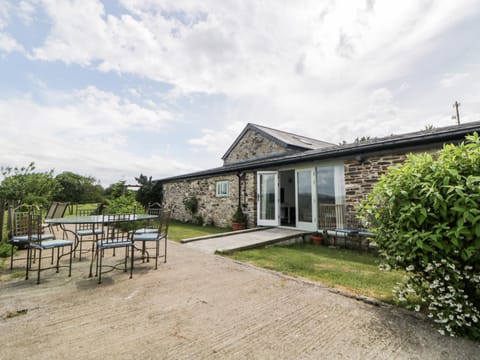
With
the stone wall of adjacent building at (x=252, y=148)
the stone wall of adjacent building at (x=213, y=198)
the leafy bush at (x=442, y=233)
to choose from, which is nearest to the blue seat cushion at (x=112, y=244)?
the leafy bush at (x=442, y=233)

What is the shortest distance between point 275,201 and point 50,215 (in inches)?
274

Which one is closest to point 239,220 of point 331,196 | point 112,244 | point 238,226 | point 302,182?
point 238,226

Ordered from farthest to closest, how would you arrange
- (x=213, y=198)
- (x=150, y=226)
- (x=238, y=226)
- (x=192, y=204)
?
(x=192, y=204), (x=213, y=198), (x=238, y=226), (x=150, y=226)

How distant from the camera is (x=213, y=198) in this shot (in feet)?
34.2

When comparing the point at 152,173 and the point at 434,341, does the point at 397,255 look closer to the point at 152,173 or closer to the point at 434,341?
the point at 434,341

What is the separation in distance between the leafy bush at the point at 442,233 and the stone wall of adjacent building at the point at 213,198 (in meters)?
6.46

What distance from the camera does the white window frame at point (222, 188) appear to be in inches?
386

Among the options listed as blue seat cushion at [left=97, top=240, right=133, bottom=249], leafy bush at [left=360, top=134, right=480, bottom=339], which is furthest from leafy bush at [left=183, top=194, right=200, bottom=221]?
leafy bush at [left=360, top=134, right=480, bottom=339]

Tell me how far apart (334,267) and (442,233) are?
2398 mm

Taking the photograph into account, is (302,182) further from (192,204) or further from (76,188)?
(76,188)

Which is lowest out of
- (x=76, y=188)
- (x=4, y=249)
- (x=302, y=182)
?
(x=4, y=249)

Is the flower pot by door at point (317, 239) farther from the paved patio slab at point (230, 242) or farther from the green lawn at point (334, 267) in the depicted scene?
the green lawn at point (334, 267)

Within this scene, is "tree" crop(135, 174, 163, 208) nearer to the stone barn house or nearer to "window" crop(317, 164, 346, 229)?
the stone barn house

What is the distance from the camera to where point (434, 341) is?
1812 millimetres
